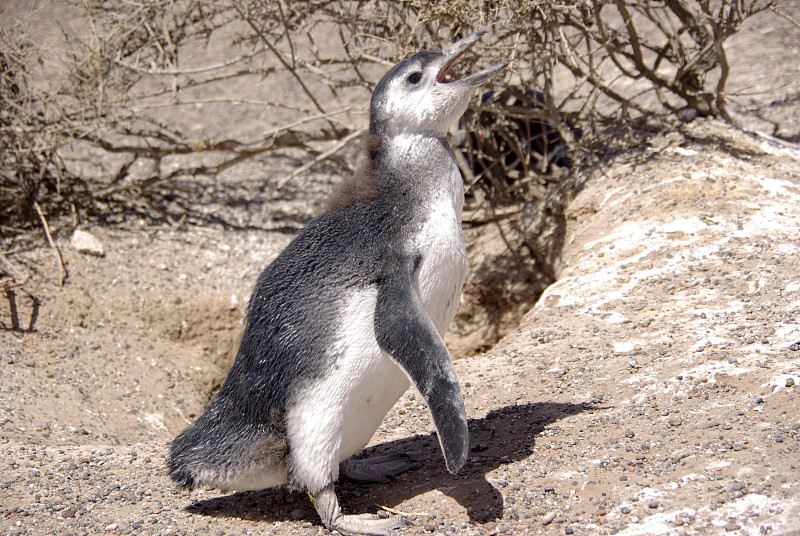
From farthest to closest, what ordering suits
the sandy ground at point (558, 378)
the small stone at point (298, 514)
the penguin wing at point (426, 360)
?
the small stone at point (298, 514)
the sandy ground at point (558, 378)
the penguin wing at point (426, 360)

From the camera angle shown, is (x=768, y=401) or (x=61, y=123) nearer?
(x=768, y=401)

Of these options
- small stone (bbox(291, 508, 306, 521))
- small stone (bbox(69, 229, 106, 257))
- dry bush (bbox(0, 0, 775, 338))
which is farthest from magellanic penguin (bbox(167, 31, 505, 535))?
small stone (bbox(69, 229, 106, 257))

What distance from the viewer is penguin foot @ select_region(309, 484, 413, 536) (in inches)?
88.3

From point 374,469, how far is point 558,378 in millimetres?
860

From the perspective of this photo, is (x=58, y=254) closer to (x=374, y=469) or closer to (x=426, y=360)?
(x=374, y=469)

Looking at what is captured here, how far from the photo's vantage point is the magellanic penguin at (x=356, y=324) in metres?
2.22

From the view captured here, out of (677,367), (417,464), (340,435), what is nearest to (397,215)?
(340,435)

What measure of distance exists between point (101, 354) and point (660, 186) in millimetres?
3131

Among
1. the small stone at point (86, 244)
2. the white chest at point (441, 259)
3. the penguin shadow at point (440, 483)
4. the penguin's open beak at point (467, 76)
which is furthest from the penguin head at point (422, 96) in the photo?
the small stone at point (86, 244)

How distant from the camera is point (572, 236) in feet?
14.0

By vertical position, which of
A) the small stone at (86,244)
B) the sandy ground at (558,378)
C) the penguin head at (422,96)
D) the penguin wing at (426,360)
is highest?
the penguin head at (422,96)

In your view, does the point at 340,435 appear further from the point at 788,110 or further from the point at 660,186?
the point at 788,110

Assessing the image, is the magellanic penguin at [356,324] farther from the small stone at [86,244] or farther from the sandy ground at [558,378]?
the small stone at [86,244]

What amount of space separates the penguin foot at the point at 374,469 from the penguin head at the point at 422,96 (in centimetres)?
114
